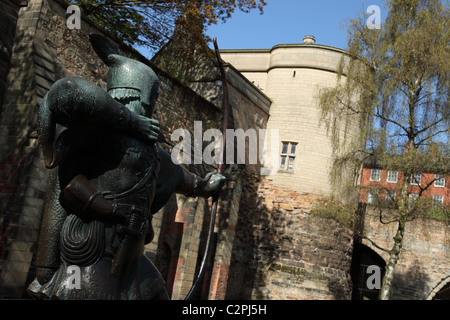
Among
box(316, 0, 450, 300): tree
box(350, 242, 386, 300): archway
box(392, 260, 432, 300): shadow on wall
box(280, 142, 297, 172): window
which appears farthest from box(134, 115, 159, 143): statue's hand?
box(350, 242, 386, 300): archway

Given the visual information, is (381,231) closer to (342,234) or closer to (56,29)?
(342,234)

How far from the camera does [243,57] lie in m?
22.7

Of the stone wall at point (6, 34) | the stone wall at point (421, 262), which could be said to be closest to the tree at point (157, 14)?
the stone wall at point (6, 34)

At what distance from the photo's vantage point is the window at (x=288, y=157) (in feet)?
64.6

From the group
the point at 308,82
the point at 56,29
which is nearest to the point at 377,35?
the point at 308,82

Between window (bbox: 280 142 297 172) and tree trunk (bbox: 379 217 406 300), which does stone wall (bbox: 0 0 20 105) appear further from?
window (bbox: 280 142 297 172)

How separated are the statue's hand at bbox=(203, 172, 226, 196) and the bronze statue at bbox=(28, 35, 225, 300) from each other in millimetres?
585

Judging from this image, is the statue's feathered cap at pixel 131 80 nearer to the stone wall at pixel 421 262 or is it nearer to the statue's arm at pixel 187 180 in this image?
the statue's arm at pixel 187 180

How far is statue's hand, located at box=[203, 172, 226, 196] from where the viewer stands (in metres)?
3.26

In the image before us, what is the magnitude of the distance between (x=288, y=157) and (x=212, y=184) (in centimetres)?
1677

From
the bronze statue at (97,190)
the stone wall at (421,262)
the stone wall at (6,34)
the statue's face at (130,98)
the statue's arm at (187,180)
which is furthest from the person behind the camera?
the stone wall at (421,262)

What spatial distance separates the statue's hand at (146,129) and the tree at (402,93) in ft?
37.0

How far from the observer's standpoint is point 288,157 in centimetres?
1980

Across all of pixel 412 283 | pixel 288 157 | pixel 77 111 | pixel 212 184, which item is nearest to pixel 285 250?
pixel 288 157
